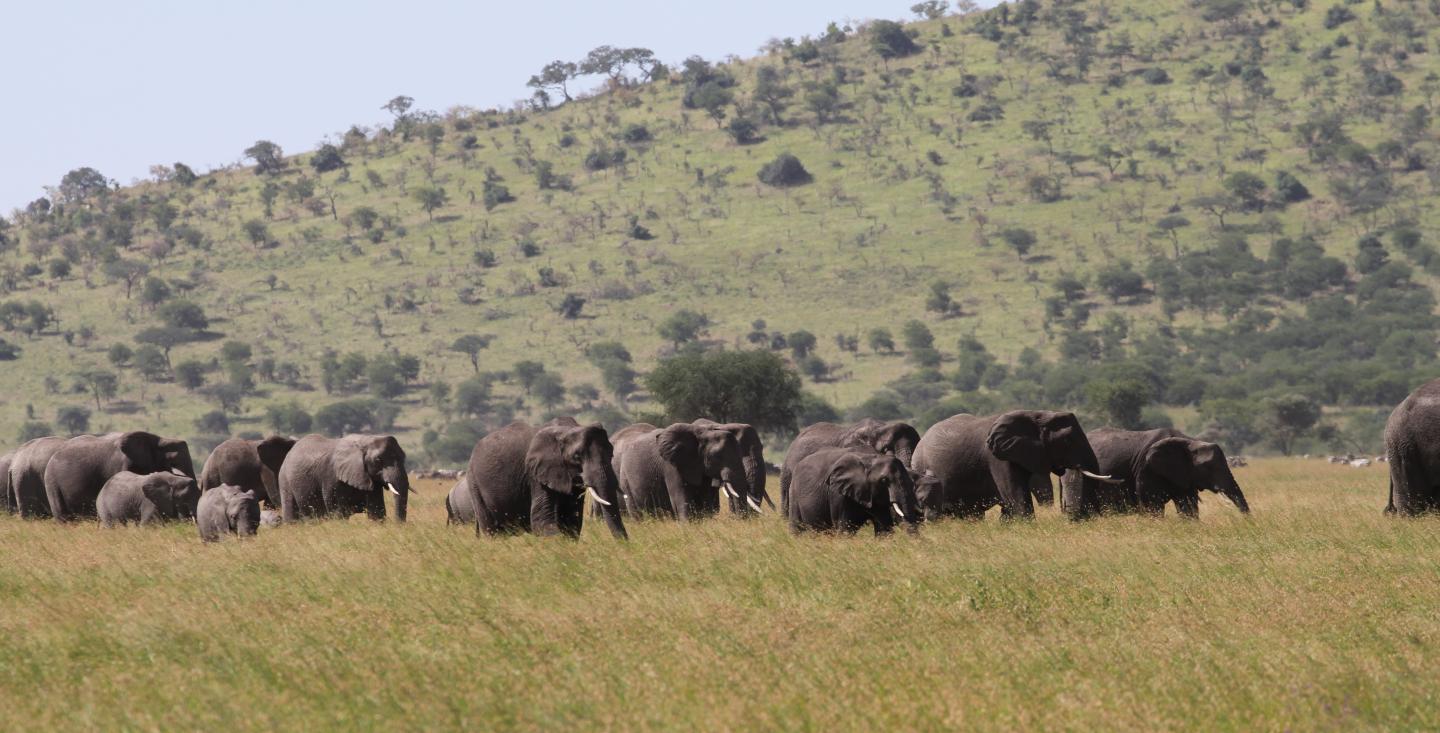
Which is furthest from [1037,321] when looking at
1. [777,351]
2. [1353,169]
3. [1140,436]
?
[1140,436]

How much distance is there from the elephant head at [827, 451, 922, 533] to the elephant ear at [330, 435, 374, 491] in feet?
31.1

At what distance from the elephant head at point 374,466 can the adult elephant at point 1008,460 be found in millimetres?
8642

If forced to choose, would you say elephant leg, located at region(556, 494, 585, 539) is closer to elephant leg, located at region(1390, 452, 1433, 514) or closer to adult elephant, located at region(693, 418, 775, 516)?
adult elephant, located at region(693, 418, 775, 516)

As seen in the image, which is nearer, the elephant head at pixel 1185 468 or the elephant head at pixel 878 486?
the elephant head at pixel 878 486

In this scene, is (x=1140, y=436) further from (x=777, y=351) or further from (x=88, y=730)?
(x=777, y=351)

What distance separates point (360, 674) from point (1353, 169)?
15928 cm

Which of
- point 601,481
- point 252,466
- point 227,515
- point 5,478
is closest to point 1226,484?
point 601,481

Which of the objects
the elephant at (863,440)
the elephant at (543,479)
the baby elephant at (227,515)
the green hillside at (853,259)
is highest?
the elephant at (543,479)

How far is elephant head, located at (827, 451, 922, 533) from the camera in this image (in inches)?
931

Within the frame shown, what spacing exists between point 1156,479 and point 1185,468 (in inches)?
19.6

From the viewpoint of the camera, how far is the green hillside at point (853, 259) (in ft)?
409

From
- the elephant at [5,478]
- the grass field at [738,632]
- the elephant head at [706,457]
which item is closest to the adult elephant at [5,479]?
the elephant at [5,478]

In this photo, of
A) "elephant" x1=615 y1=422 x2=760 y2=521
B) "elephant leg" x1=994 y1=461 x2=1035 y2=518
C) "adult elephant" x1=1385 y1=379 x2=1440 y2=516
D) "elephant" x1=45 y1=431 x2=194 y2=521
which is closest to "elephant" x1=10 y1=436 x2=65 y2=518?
"elephant" x1=45 y1=431 x2=194 y2=521

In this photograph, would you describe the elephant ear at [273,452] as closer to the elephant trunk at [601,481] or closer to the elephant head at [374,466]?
the elephant head at [374,466]
